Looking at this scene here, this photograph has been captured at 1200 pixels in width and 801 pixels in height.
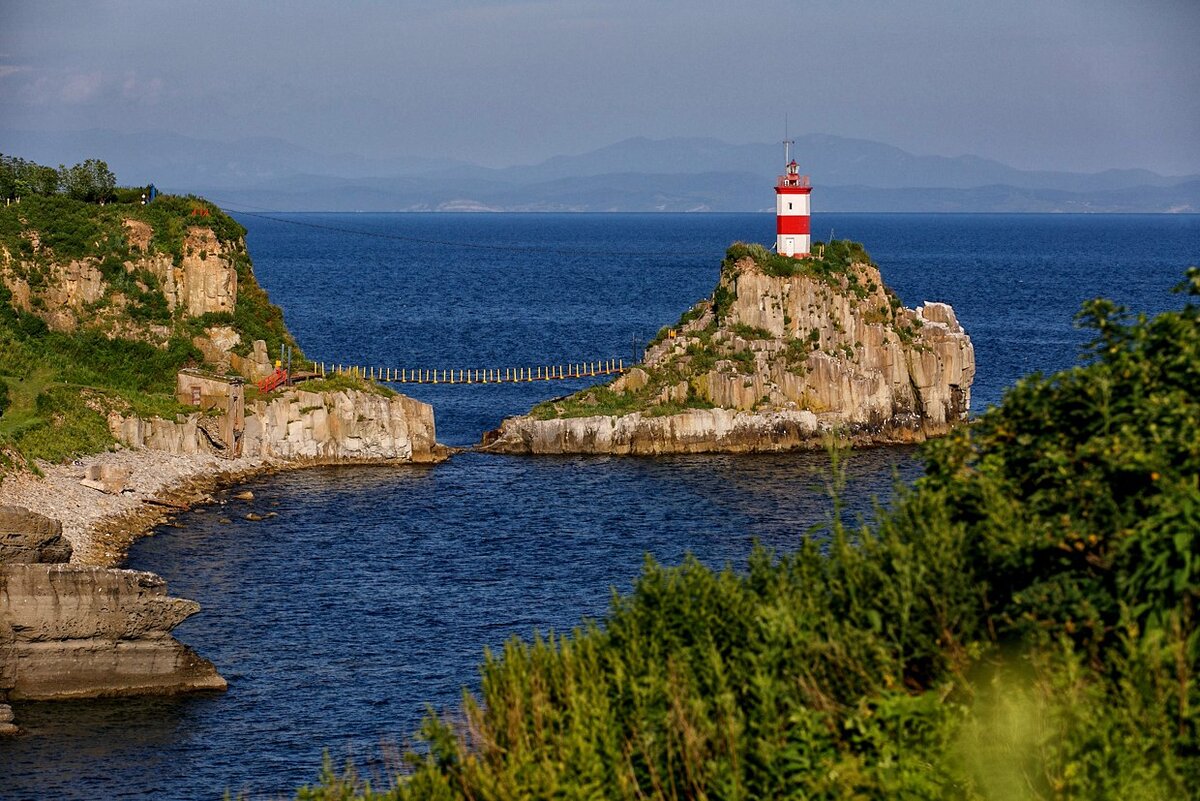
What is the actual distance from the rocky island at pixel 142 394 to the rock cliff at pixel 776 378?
9.92 metres

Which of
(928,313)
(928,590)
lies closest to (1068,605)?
(928,590)

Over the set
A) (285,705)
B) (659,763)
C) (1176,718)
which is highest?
(1176,718)

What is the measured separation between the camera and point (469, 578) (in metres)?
61.8

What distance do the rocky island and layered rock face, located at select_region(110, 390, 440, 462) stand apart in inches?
2.9

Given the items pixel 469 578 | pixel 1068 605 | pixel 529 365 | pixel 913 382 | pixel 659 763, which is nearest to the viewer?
pixel 1068 605

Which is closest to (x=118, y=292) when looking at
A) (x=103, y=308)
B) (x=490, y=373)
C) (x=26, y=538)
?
(x=103, y=308)

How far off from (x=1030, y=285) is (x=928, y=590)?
16894 cm

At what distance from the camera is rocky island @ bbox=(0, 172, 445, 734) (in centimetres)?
6469

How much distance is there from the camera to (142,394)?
84875 millimetres

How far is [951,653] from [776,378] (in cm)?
6258

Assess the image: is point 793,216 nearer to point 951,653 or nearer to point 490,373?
point 490,373

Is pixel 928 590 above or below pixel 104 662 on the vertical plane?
above

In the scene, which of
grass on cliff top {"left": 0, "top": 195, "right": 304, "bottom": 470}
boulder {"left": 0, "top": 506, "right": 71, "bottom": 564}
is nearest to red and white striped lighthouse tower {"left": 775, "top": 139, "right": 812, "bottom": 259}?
grass on cliff top {"left": 0, "top": 195, "right": 304, "bottom": 470}

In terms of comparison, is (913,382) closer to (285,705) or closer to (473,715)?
(285,705)
